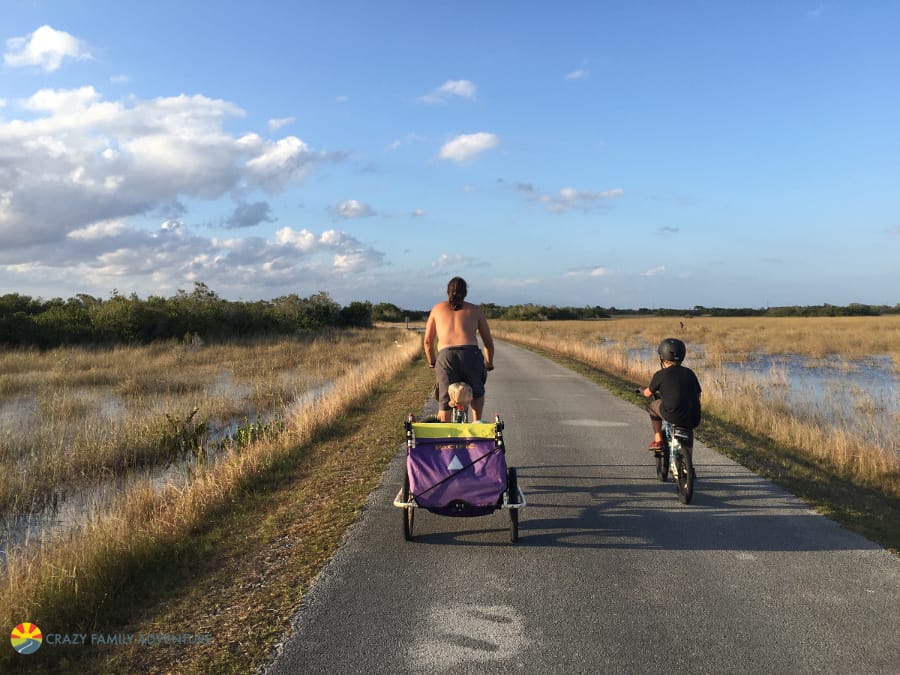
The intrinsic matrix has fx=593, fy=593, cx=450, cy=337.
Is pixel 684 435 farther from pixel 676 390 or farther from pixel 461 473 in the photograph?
pixel 461 473

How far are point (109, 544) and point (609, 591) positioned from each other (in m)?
3.81

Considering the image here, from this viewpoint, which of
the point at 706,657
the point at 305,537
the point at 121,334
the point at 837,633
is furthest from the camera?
the point at 121,334

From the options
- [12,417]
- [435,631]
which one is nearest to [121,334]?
[12,417]

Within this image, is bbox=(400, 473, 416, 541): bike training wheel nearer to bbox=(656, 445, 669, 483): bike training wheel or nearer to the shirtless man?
the shirtless man

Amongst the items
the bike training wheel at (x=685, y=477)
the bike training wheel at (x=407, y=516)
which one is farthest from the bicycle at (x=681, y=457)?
the bike training wheel at (x=407, y=516)

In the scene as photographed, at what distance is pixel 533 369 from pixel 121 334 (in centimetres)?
2332

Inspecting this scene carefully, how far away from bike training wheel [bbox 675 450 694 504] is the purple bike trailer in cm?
226

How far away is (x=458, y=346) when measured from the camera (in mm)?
5848

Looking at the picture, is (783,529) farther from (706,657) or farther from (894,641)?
(706,657)

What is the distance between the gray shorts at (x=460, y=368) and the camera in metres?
5.82

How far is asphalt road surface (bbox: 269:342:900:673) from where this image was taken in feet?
10.7

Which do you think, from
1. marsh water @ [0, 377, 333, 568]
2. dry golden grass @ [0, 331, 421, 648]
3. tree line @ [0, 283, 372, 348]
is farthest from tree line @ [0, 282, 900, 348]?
dry golden grass @ [0, 331, 421, 648]

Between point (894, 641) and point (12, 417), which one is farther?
point (12, 417)

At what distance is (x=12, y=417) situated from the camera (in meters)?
13.0
